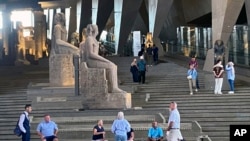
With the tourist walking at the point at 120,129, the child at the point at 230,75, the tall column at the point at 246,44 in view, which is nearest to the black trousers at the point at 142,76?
the child at the point at 230,75

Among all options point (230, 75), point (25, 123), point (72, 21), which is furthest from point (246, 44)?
point (72, 21)

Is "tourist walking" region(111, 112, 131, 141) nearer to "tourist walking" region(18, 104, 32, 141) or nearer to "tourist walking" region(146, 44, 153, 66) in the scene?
"tourist walking" region(18, 104, 32, 141)

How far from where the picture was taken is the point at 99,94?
18.0 metres

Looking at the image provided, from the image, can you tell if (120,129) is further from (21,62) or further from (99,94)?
(21,62)

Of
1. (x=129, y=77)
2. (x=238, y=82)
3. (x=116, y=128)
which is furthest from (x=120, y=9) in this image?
(x=116, y=128)

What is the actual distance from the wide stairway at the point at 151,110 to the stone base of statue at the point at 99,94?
1.36 ft

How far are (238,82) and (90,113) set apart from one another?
8733mm

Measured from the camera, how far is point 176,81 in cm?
2452

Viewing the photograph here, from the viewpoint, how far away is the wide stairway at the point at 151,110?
15.8m

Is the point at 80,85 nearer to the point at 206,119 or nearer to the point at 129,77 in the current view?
the point at 206,119

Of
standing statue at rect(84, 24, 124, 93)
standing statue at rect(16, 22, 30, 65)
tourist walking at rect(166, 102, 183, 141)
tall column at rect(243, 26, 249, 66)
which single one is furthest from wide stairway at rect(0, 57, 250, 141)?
standing statue at rect(16, 22, 30, 65)

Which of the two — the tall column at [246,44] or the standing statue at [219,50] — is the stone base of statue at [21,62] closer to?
the tall column at [246,44]

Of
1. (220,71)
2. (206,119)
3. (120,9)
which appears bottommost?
(206,119)

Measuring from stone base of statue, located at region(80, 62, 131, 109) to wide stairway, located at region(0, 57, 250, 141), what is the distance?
414 millimetres
